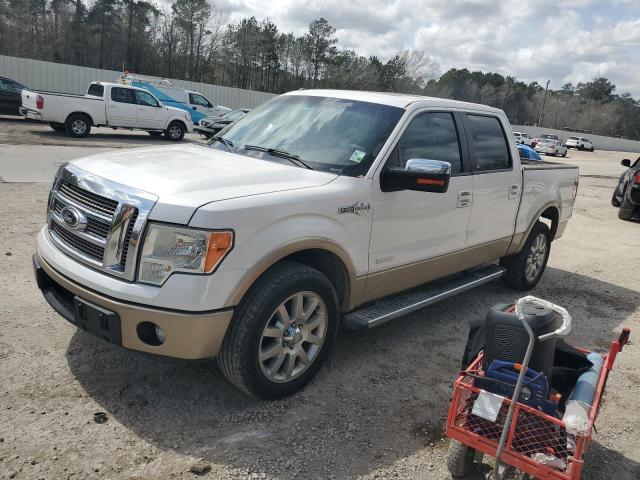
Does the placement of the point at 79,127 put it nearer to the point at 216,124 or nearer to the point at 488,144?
the point at 216,124

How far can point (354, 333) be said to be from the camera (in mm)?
4621

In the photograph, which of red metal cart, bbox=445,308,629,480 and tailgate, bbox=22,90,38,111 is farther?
tailgate, bbox=22,90,38,111

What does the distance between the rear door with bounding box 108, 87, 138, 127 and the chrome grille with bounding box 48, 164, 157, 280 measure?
15969 millimetres

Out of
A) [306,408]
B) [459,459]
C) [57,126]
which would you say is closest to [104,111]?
[57,126]

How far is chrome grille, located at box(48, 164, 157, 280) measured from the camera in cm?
288

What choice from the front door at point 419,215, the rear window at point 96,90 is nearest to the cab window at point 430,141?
the front door at point 419,215

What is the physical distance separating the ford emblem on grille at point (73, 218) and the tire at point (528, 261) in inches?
182

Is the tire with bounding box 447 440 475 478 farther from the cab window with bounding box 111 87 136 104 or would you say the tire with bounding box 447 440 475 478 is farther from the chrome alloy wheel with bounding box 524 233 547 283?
the cab window with bounding box 111 87 136 104

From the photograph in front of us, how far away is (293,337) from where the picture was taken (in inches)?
132

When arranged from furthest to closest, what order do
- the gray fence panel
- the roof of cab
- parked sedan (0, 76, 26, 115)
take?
the gray fence panel, parked sedan (0, 76, 26, 115), the roof of cab

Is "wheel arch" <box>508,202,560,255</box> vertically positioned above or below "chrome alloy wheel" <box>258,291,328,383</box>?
above

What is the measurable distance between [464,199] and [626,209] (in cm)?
956

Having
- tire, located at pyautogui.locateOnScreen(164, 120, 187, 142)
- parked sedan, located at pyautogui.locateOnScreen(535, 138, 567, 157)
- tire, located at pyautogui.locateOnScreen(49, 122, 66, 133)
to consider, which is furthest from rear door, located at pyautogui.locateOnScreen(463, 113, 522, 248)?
parked sedan, located at pyautogui.locateOnScreen(535, 138, 567, 157)

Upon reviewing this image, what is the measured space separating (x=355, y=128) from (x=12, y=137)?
605 inches
